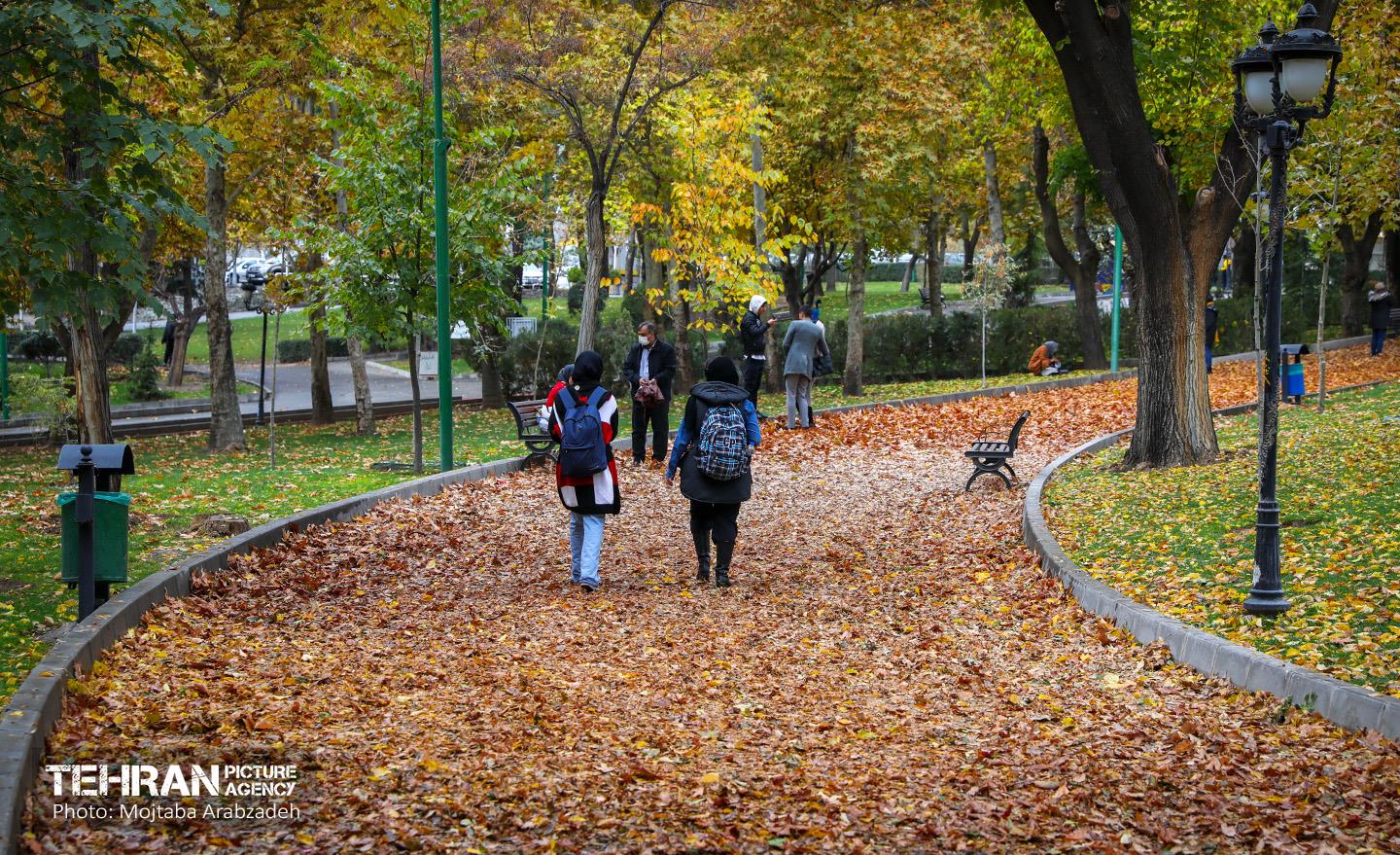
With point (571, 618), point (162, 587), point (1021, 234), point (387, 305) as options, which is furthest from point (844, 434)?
point (1021, 234)

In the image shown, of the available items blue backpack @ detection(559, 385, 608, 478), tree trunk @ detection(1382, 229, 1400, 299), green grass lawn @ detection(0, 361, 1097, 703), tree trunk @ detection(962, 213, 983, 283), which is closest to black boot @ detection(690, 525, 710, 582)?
blue backpack @ detection(559, 385, 608, 478)

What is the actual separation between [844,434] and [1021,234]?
3231 cm

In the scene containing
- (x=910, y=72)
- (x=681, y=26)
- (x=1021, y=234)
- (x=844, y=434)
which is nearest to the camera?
(x=844, y=434)

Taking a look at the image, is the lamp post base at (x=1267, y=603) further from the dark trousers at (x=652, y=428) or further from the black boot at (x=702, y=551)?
the dark trousers at (x=652, y=428)

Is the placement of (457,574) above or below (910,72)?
below

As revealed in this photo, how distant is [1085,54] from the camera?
12852 millimetres

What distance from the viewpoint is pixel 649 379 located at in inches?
642

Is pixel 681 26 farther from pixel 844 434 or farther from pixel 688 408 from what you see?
pixel 688 408

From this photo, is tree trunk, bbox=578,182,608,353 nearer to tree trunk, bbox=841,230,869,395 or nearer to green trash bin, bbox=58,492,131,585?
tree trunk, bbox=841,230,869,395

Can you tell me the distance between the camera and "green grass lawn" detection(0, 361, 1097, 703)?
8.90m

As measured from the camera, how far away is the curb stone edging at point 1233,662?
6.09m

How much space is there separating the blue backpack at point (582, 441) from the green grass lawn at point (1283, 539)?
382 centimetres

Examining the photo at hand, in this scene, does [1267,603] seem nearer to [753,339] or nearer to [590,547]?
[590,547]

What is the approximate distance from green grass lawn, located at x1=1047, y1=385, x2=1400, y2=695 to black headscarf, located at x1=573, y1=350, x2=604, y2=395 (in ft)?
13.1
